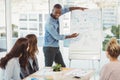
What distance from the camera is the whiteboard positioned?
471 centimetres

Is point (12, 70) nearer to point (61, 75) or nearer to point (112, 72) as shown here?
point (61, 75)

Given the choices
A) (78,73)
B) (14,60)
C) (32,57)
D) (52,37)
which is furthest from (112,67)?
(52,37)

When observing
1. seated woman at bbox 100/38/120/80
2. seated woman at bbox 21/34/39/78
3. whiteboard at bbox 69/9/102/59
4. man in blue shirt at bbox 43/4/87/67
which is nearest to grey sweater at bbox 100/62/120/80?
seated woman at bbox 100/38/120/80

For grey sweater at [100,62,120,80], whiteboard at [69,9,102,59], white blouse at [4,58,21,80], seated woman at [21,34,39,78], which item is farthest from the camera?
whiteboard at [69,9,102,59]

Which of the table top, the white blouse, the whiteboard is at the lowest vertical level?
the table top

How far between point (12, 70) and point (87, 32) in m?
2.21

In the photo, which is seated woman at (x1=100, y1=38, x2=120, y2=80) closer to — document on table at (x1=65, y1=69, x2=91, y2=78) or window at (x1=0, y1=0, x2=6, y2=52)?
document on table at (x1=65, y1=69, x2=91, y2=78)

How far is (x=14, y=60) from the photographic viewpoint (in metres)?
2.98

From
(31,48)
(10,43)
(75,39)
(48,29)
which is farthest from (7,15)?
(31,48)

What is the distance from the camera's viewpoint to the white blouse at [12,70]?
291 cm

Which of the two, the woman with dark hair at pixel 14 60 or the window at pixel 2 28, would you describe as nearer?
the woman with dark hair at pixel 14 60

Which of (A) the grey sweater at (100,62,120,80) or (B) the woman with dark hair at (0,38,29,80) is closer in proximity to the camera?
(A) the grey sweater at (100,62,120,80)

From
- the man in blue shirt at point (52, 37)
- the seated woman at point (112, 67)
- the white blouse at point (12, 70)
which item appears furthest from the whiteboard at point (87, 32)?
the white blouse at point (12, 70)

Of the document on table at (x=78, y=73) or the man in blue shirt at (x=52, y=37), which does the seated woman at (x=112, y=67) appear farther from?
the man in blue shirt at (x=52, y=37)
